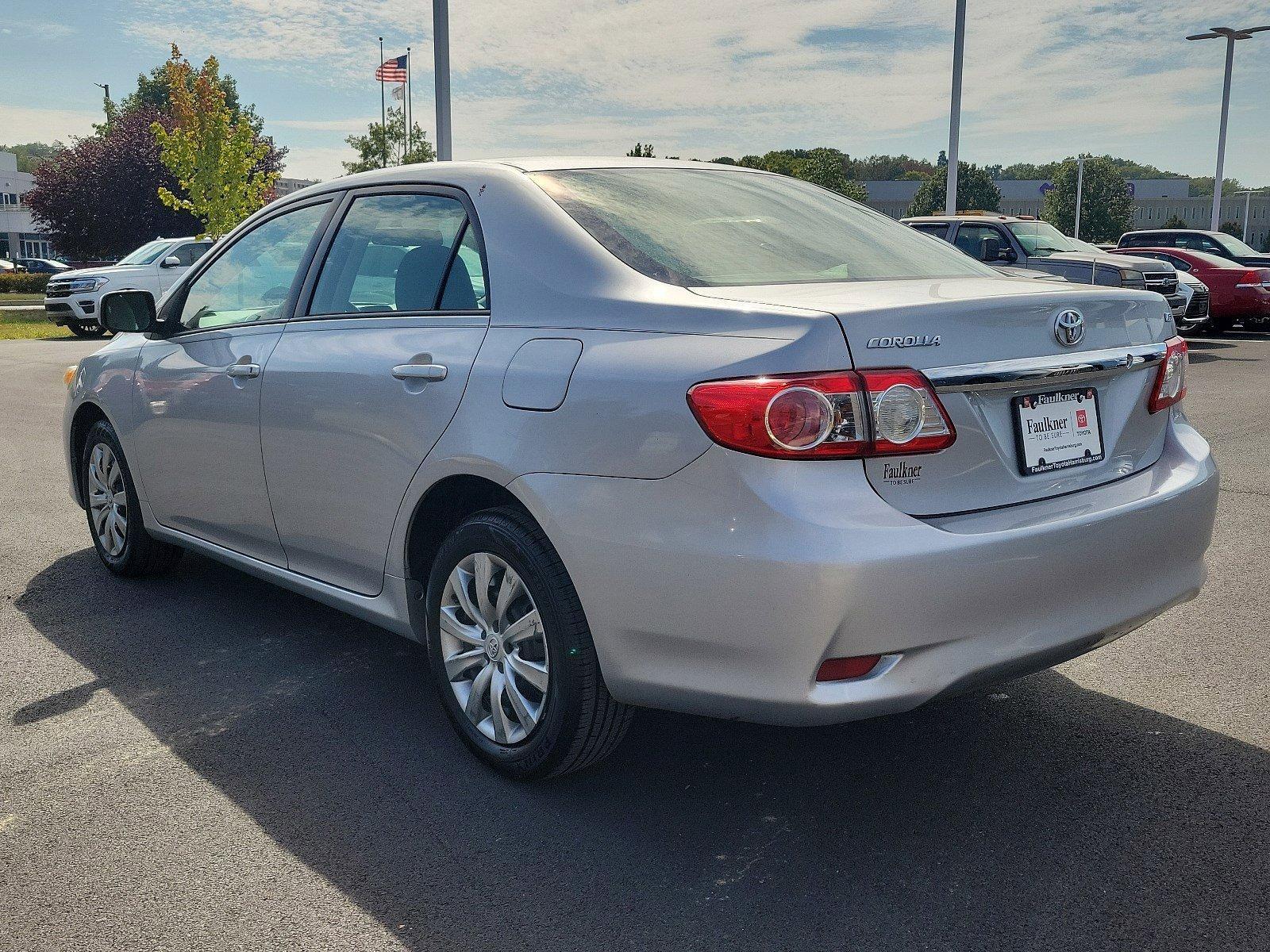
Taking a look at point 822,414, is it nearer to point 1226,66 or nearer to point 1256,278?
point 1256,278

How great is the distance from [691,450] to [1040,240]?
14.4 meters

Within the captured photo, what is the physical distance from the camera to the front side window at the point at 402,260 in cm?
355

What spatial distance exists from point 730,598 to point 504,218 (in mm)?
1369

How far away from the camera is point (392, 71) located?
28.9 meters

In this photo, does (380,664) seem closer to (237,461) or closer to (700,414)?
(237,461)

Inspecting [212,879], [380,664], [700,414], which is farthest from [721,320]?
[380,664]

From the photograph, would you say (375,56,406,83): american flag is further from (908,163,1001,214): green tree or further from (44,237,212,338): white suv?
(908,163,1001,214): green tree

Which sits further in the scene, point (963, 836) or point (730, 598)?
point (963, 836)

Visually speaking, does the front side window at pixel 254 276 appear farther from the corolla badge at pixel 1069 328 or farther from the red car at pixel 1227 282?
the red car at pixel 1227 282

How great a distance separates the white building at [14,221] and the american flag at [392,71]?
8464 centimetres

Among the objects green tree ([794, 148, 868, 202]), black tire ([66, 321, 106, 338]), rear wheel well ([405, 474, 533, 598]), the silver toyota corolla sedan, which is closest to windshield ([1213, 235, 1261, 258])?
black tire ([66, 321, 106, 338])

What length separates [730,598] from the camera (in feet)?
8.81

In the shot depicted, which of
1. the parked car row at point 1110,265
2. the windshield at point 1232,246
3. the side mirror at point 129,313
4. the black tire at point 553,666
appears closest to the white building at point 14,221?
the windshield at point 1232,246

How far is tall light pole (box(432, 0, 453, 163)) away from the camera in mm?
14453
